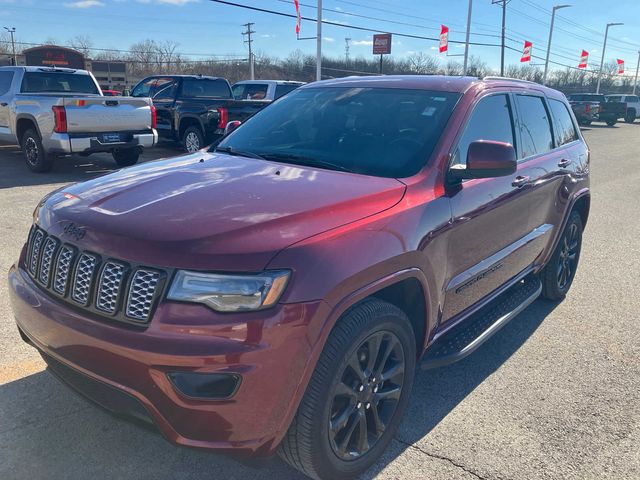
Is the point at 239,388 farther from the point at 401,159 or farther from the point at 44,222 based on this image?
the point at 401,159

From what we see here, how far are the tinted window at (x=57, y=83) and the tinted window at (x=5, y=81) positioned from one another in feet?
1.24

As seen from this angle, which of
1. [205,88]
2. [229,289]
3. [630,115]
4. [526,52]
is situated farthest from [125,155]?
[630,115]

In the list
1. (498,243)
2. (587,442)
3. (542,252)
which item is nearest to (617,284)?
(542,252)

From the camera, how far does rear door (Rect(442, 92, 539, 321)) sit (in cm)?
308

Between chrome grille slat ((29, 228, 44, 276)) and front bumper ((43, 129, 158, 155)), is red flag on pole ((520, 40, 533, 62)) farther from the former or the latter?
chrome grille slat ((29, 228, 44, 276))

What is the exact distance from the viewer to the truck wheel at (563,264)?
4.78 metres

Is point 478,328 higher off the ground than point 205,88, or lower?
lower

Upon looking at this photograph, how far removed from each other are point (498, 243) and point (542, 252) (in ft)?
3.44

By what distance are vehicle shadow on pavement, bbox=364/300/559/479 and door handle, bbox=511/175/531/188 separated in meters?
1.21

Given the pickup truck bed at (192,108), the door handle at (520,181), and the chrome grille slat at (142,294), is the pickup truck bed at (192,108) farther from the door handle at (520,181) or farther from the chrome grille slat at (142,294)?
the chrome grille slat at (142,294)

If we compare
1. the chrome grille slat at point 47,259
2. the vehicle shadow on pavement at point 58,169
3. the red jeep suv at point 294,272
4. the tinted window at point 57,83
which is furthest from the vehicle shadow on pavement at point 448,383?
the tinted window at point 57,83

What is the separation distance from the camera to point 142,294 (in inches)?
82.9

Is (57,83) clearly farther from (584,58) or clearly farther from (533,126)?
(584,58)

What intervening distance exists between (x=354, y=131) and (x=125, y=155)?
876 cm
